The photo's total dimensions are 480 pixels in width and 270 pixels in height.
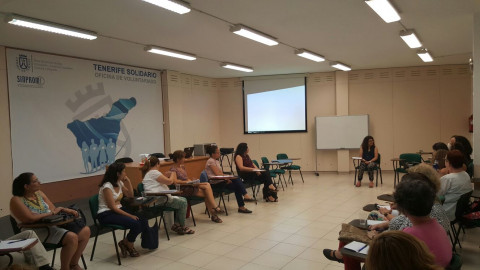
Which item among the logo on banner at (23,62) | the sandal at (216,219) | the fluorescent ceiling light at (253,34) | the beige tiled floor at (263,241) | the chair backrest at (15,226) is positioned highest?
the fluorescent ceiling light at (253,34)

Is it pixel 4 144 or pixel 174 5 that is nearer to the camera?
pixel 174 5

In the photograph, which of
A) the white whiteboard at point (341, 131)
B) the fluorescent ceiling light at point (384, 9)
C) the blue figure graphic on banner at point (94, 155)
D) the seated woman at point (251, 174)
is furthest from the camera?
the white whiteboard at point (341, 131)

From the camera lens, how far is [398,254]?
137 cm

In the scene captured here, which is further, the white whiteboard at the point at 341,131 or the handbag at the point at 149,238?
the white whiteboard at the point at 341,131

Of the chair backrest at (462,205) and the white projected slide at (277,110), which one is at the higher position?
the white projected slide at (277,110)

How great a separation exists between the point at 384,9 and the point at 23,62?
6.27 meters

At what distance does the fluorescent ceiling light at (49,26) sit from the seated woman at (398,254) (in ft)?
16.8

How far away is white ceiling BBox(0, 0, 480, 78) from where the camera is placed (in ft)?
14.8

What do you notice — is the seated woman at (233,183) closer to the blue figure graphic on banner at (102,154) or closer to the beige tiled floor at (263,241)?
the beige tiled floor at (263,241)

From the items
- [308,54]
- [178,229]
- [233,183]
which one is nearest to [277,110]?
[308,54]

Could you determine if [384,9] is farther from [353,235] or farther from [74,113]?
[74,113]

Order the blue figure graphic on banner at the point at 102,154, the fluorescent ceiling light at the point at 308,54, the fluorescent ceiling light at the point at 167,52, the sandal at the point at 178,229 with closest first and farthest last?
the sandal at the point at 178,229
the fluorescent ceiling light at the point at 167,52
the fluorescent ceiling light at the point at 308,54
the blue figure graphic on banner at the point at 102,154

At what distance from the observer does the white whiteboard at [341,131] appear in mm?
10164

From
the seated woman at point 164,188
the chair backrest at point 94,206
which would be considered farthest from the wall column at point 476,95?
the chair backrest at point 94,206
